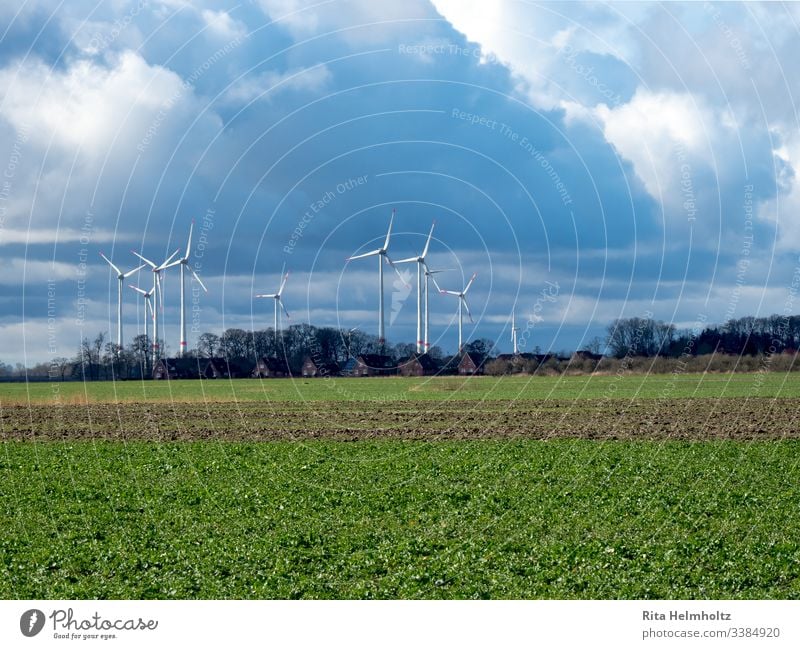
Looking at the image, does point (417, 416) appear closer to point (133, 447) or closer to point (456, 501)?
point (133, 447)

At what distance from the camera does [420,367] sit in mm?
184875

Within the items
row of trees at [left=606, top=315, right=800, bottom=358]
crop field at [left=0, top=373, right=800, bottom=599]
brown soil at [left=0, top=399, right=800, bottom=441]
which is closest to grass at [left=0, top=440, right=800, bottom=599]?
crop field at [left=0, top=373, right=800, bottom=599]

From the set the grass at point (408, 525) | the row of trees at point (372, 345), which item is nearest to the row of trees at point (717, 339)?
the row of trees at point (372, 345)

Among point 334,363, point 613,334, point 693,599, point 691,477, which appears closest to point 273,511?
point 693,599

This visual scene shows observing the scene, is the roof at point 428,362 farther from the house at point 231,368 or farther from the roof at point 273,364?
the house at point 231,368

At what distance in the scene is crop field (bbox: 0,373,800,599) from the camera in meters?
20.8

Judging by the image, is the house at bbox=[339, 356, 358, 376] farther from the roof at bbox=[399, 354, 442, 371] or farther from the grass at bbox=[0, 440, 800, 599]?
the grass at bbox=[0, 440, 800, 599]

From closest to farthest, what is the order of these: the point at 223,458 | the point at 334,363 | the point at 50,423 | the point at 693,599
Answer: the point at 693,599 → the point at 223,458 → the point at 50,423 → the point at 334,363

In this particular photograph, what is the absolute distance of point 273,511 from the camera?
28672 mm

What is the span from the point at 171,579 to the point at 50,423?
1883 inches

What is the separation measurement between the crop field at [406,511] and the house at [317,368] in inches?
4694

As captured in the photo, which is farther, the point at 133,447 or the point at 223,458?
the point at 133,447

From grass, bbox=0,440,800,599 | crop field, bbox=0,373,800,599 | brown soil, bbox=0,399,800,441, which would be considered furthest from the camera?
brown soil, bbox=0,399,800,441

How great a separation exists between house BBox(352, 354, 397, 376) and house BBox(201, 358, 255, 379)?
2041 cm
